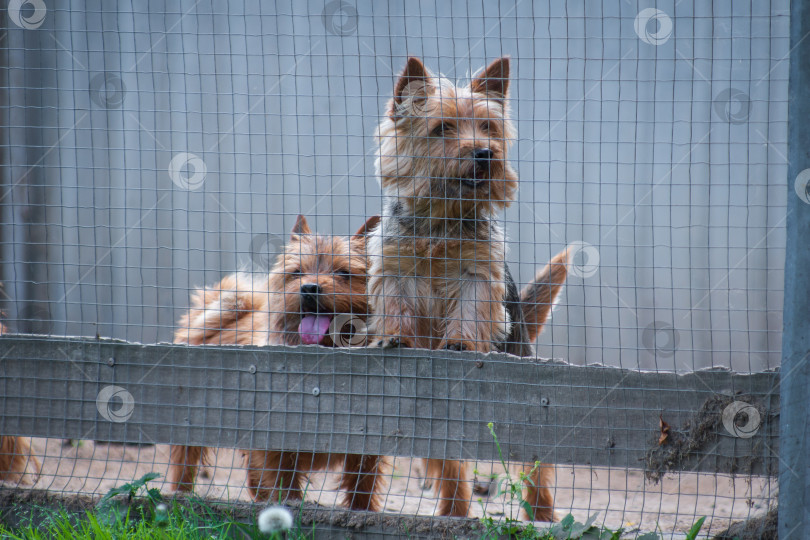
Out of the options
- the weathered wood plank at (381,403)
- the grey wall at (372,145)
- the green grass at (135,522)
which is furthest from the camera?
the grey wall at (372,145)

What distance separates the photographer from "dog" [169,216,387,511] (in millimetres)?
3652

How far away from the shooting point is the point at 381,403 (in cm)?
315

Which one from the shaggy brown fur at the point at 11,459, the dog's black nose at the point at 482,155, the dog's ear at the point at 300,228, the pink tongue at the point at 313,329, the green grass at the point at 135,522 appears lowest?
the green grass at the point at 135,522

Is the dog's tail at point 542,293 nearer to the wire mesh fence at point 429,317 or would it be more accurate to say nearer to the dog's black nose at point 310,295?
the wire mesh fence at point 429,317

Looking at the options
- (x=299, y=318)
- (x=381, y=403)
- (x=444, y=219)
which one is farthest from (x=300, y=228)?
(x=381, y=403)

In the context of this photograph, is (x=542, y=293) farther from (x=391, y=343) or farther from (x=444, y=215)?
(x=391, y=343)

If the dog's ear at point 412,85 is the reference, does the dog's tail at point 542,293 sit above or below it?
below

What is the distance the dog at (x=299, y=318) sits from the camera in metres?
3.65

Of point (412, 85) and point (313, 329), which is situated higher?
point (412, 85)

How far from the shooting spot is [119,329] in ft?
20.6

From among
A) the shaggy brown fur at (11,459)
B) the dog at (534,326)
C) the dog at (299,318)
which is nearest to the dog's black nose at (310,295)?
the dog at (299,318)

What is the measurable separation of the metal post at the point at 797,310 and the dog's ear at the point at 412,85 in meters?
1.67

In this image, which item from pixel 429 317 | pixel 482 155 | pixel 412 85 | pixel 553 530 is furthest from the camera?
pixel 412 85

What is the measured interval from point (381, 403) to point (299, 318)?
99 cm
